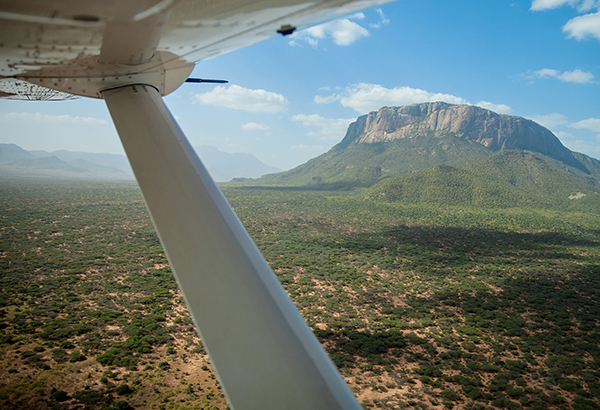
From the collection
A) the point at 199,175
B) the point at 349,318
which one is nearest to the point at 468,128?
the point at 349,318

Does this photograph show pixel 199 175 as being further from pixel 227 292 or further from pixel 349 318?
pixel 349 318

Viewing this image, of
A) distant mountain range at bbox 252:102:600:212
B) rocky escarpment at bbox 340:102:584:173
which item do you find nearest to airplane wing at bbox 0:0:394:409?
distant mountain range at bbox 252:102:600:212

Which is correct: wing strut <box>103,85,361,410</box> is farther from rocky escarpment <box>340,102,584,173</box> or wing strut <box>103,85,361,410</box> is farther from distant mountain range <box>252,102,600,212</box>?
rocky escarpment <box>340,102,584,173</box>

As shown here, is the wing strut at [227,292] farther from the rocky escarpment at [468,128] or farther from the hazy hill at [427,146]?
the rocky escarpment at [468,128]

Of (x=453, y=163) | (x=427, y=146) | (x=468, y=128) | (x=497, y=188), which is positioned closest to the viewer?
(x=497, y=188)

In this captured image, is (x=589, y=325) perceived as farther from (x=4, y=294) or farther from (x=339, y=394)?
(x=4, y=294)

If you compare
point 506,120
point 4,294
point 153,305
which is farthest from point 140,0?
point 506,120
